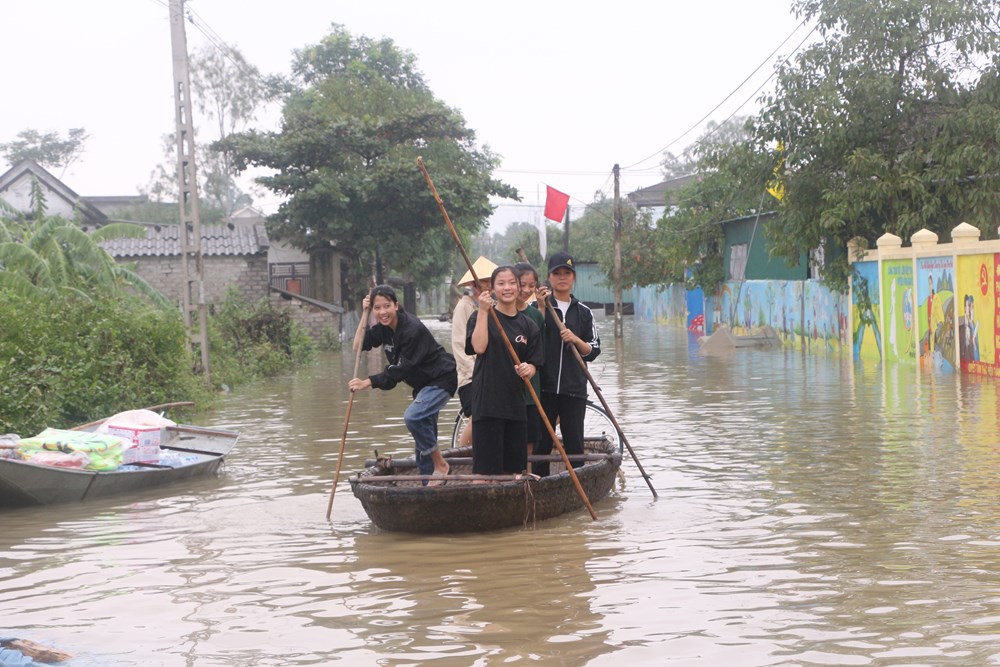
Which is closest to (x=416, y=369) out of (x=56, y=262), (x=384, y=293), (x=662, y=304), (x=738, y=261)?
(x=384, y=293)

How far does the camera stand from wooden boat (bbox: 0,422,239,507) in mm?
9734

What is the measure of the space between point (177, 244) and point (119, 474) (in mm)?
26508

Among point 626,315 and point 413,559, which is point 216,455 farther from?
point 626,315

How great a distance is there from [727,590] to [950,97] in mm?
19923

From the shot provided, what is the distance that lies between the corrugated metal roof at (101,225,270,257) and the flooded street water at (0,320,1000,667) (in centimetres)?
2358

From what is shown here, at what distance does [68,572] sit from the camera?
7.83 metres

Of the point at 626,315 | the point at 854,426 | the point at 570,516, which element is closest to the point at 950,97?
the point at 854,426

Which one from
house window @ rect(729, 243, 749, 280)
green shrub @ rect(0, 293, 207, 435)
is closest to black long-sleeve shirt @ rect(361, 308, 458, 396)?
green shrub @ rect(0, 293, 207, 435)

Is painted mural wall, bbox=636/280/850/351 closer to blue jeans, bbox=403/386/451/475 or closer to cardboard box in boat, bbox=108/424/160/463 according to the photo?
cardboard box in boat, bbox=108/424/160/463

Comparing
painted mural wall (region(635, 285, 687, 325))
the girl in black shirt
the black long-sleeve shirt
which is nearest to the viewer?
the girl in black shirt

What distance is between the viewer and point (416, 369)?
931 cm

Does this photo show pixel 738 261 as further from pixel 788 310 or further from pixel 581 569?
pixel 581 569

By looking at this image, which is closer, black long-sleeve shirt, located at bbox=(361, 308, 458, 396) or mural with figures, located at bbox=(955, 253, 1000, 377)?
black long-sleeve shirt, located at bbox=(361, 308, 458, 396)

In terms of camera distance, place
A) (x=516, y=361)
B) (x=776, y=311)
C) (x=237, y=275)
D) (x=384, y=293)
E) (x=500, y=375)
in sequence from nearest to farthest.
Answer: (x=516, y=361) → (x=500, y=375) → (x=384, y=293) → (x=776, y=311) → (x=237, y=275)
